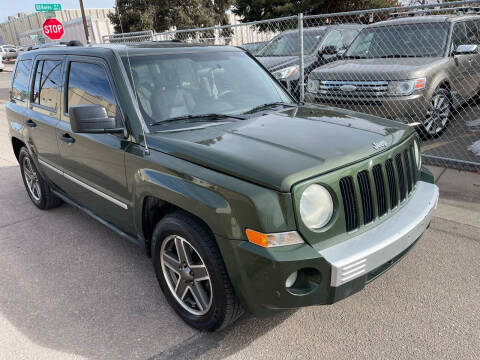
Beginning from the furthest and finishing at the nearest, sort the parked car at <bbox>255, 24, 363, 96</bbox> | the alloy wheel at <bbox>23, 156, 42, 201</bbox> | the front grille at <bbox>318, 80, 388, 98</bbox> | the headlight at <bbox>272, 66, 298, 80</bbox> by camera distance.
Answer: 1. the parked car at <bbox>255, 24, 363, 96</bbox>
2. the headlight at <bbox>272, 66, 298, 80</bbox>
3. the front grille at <bbox>318, 80, 388, 98</bbox>
4. the alloy wheel at <bbox>23, 156, 42, 201</bbox>

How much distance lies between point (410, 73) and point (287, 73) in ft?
8.48

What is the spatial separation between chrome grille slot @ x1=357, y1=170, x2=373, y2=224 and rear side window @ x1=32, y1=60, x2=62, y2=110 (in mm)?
2873

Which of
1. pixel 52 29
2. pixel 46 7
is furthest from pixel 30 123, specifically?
pixel 46 7

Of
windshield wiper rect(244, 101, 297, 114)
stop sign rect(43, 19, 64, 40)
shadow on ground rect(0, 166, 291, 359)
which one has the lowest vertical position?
shadow on ground rect(0, 166, 291, 359)

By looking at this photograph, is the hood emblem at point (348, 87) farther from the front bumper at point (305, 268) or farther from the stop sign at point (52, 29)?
the stop sign at point (52, 29)

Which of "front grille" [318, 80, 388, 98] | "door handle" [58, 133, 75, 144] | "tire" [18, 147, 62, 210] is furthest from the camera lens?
"front grille" [318, 80, 388, 98]

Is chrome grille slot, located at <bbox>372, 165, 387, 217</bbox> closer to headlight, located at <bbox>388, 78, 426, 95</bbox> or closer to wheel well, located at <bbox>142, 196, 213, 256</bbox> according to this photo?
wheel well, located at <bbox>142, 196, 213, 256</bbox>

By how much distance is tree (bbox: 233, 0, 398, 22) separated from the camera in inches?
875

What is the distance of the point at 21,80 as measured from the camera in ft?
15.3

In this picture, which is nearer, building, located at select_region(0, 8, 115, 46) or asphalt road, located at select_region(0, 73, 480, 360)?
asphalt road, located at select_region(0, 73, 480, 360)

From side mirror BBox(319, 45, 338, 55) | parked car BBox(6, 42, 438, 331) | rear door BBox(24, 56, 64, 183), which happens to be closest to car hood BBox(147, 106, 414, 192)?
parked car BBox(6, 42, 438, 331)

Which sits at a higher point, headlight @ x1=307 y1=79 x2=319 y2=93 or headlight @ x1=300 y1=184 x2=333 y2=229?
headlight @ x1=300 y1=184 x2=333 y2=229

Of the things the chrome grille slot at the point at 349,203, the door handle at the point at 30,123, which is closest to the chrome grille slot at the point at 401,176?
the chrome grille slot at the point at 349,203

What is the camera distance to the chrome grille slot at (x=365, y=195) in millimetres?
2396
